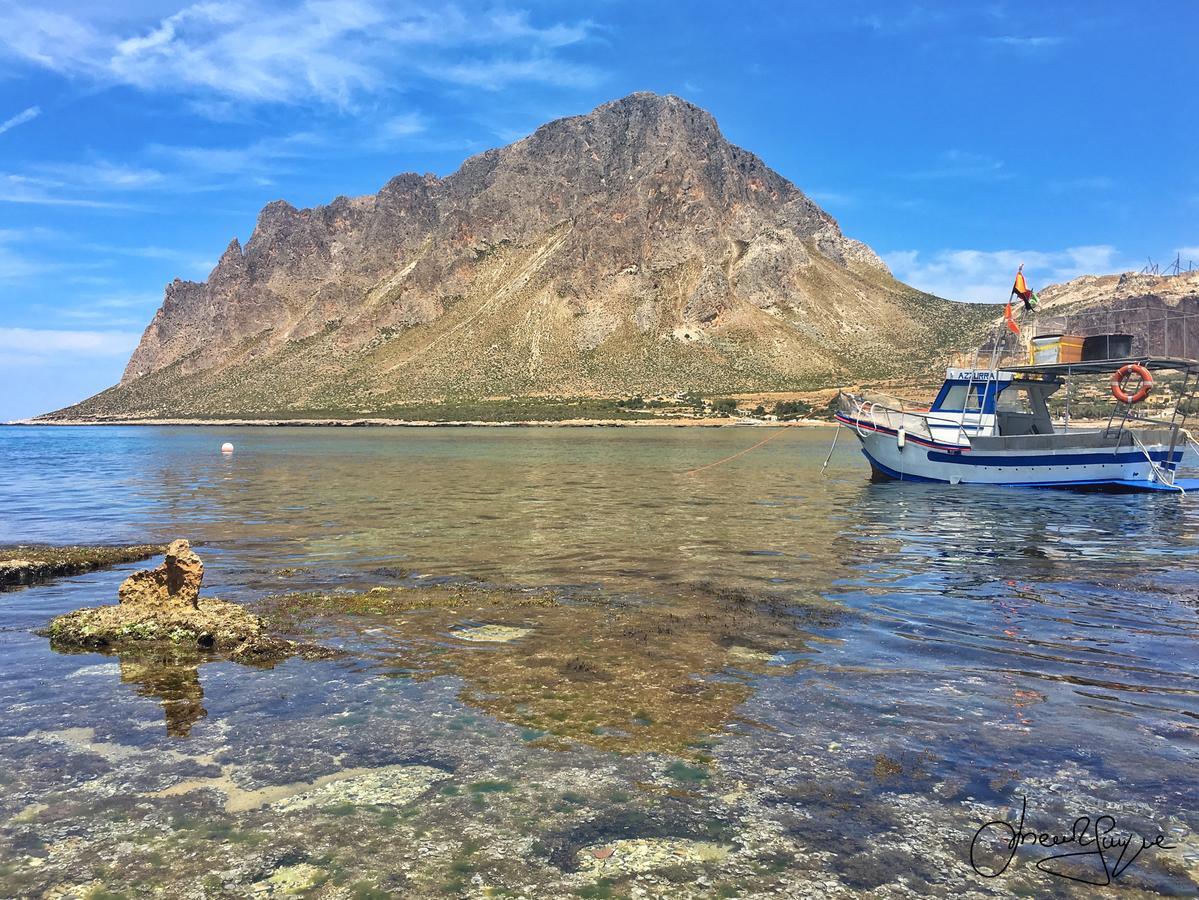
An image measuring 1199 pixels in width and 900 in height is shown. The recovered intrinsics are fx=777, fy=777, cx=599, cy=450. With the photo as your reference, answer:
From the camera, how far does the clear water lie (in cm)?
476

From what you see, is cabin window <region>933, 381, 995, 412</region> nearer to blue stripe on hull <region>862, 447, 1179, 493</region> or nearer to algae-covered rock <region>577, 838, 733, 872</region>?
blue stripe on hull <region>862, 447, 1179, 493</region>

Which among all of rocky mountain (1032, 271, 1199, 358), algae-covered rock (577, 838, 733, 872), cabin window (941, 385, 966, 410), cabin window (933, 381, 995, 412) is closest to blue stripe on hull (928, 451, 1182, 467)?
cabin window (933, 381, 995, 412)

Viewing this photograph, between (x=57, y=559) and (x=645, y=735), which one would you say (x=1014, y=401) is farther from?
(x=57, y=559)

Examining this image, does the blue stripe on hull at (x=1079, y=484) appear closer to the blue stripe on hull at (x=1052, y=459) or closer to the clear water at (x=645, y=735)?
the blue stripe on hull at (x=1052, y=459)

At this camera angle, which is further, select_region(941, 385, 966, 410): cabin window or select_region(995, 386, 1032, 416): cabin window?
select_region(941, 385, 966, 410): cabin window

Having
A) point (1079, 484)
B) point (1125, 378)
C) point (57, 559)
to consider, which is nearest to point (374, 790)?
point (57, 559)

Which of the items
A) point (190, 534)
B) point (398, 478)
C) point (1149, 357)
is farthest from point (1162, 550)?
point (398, 478)

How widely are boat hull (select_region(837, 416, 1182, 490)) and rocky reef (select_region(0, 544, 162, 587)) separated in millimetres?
29338

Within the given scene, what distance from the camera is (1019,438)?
32812 mm

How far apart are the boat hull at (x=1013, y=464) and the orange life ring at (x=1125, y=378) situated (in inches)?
126

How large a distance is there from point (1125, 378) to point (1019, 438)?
14.5 ft

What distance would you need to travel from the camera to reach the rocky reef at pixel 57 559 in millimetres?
13586

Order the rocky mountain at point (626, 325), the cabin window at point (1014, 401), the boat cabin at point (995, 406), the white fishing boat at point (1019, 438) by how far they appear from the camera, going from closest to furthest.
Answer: the white fishing boat at point (1019, 438)
the boat cabin at point (995, 406)
the cabin window at point (1014, 401)
the rocky mountain at point (626, 325)

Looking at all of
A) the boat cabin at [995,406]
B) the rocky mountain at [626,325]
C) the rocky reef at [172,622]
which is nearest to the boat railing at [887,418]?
the boat cabin at [995,406]
